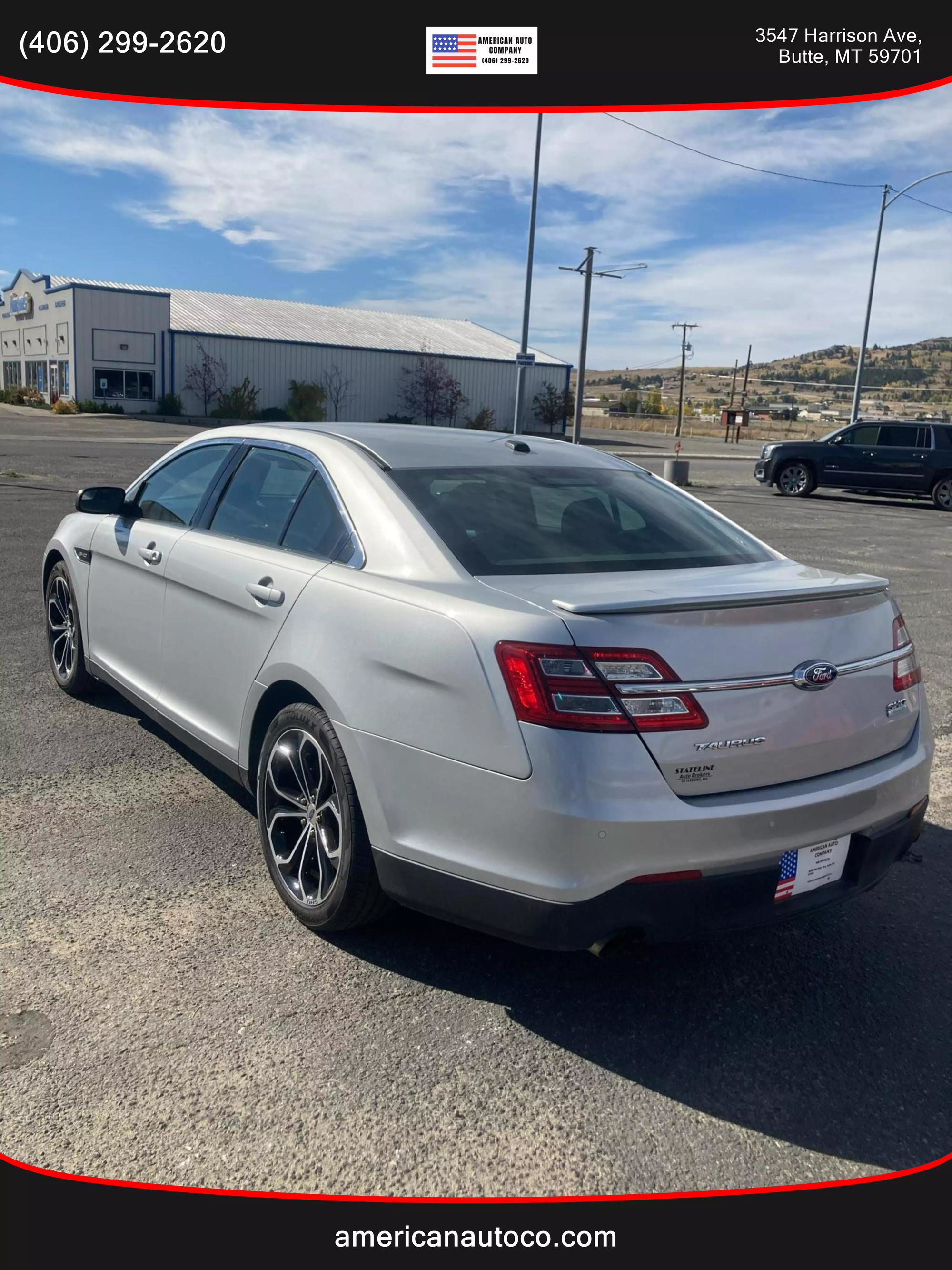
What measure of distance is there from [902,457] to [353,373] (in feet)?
132

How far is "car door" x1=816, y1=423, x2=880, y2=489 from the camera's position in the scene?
76.2 ft

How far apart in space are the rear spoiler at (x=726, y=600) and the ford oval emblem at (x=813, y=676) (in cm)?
18

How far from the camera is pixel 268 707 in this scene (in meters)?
3.54

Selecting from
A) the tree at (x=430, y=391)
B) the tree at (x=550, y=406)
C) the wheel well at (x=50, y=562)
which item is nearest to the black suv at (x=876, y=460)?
the wheel well at (x=50, y=562)

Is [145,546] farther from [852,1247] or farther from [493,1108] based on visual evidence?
[852,1247]

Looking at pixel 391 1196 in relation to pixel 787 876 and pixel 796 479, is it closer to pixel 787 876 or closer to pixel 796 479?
pixel 787 876

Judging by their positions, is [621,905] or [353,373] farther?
[353,373]

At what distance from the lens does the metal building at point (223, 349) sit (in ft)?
176

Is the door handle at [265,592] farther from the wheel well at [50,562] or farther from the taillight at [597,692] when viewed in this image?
the wheel well at [50,562]

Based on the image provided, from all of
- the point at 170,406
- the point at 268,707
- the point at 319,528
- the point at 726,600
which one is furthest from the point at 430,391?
the point at 726,600

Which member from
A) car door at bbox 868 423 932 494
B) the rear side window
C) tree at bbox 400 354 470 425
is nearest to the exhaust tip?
the rear side window

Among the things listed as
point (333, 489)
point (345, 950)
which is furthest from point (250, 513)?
point (345, 950)

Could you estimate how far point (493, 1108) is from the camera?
101 inches

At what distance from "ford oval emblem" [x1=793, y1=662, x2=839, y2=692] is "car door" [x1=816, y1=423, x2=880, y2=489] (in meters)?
21.9
